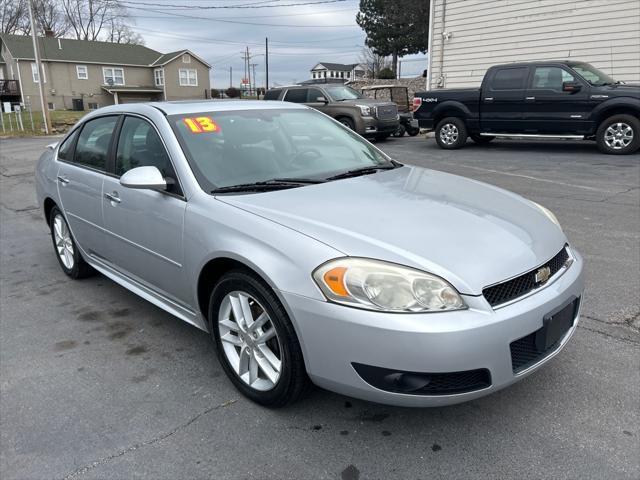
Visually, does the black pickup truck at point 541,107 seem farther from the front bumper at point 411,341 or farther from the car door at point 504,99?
the front bumper at point 411,341

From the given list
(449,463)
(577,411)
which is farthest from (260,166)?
(577,411)

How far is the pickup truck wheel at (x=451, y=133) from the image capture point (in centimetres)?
1273

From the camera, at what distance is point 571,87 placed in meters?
10.7

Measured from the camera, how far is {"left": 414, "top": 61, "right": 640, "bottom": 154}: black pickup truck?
412 inches

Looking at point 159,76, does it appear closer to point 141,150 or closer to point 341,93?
point 341,93

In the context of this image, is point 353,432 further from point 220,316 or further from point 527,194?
point 527,194

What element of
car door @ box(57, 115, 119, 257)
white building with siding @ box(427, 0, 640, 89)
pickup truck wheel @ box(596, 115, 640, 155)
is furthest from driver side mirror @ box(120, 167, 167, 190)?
white building with siding @ box(427, 0, 640, 89)

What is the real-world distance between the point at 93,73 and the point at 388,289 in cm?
5186

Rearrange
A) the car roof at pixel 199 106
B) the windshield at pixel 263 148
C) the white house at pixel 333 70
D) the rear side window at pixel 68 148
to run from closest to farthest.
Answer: the windshield at pixel 263 148, the car roof at pixel 199 106, the rear side window at pixel 68 148, the white house at pixel 333 70

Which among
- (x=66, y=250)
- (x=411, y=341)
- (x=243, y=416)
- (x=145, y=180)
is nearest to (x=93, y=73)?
(x=66, y=250)

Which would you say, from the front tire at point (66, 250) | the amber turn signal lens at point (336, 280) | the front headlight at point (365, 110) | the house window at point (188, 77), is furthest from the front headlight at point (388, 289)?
the house window at point (188, 77)

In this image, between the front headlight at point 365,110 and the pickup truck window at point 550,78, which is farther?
the front headlight at point 365,110

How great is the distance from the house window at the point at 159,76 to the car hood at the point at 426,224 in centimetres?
5030

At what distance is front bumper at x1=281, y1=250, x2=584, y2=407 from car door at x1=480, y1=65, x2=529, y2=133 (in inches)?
411
